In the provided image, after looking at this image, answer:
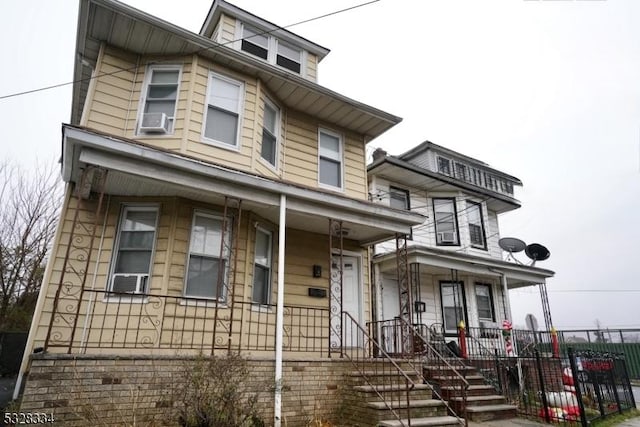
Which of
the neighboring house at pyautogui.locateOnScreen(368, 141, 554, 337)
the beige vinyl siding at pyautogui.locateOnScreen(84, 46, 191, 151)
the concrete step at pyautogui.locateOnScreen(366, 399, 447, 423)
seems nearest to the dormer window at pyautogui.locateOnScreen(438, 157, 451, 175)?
the neighboring house at pyautogui.locateOnScreen(368, 141, 554, 337)

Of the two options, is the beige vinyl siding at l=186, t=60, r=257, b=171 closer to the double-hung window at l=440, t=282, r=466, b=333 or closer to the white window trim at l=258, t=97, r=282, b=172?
the white window trim at l=258, t=97, r=282, b=172

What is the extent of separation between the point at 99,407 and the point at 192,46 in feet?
20.7

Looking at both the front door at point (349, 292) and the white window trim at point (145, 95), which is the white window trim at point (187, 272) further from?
the front door at point (349, 292)

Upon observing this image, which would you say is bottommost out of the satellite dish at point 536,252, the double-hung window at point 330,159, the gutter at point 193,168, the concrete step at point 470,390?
the concrete step at point 470,390

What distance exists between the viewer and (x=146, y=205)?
6703mm

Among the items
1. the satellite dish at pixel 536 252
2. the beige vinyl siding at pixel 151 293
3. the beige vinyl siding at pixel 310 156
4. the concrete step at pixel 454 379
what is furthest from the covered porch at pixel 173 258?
the satellite dish at pixel 536 252

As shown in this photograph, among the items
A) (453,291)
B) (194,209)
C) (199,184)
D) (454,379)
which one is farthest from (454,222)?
(199,184)

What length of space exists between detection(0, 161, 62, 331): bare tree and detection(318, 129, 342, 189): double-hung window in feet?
39.5

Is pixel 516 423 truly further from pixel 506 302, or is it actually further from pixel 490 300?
pixel 490 300

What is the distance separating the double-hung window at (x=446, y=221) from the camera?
13617 mm

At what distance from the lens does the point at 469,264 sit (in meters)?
12.1

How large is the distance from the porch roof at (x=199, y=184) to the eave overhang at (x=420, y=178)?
416cm

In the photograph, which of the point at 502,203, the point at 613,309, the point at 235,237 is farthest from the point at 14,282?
the point at 613,309

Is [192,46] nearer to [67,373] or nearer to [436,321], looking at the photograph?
[67,373]
